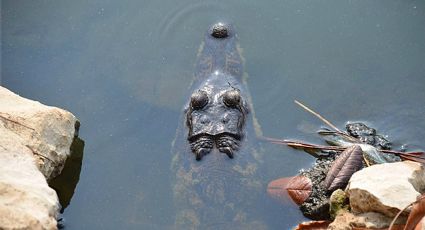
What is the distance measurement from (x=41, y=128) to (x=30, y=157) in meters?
0.34

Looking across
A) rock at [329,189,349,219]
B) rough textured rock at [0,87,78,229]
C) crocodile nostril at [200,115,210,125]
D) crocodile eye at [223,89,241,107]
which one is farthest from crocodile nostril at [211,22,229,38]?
rock at [329,189,349,219]

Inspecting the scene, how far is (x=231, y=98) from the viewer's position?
4.75m

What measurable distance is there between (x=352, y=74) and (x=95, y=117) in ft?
8.16

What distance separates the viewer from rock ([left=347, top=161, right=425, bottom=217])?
140 inches

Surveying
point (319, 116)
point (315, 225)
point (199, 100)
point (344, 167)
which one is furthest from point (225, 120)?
point (315, 225)

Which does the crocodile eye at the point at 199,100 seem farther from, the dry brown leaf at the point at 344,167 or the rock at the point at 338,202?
the rock at the point at 338,202

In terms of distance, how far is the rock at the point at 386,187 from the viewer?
356 cm

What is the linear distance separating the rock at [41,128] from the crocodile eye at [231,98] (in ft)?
4.36

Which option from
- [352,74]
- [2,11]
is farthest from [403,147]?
[2,11]

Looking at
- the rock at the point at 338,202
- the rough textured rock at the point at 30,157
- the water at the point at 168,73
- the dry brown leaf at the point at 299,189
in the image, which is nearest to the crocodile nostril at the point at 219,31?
the water at the point at 168,73

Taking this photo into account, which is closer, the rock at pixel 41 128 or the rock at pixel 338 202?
the rock at pixel 338 202

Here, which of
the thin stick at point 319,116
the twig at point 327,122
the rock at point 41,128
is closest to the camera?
the rock at point 41,128

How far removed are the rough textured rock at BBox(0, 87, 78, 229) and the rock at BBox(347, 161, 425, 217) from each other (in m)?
2.01

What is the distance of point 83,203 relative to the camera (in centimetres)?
457
